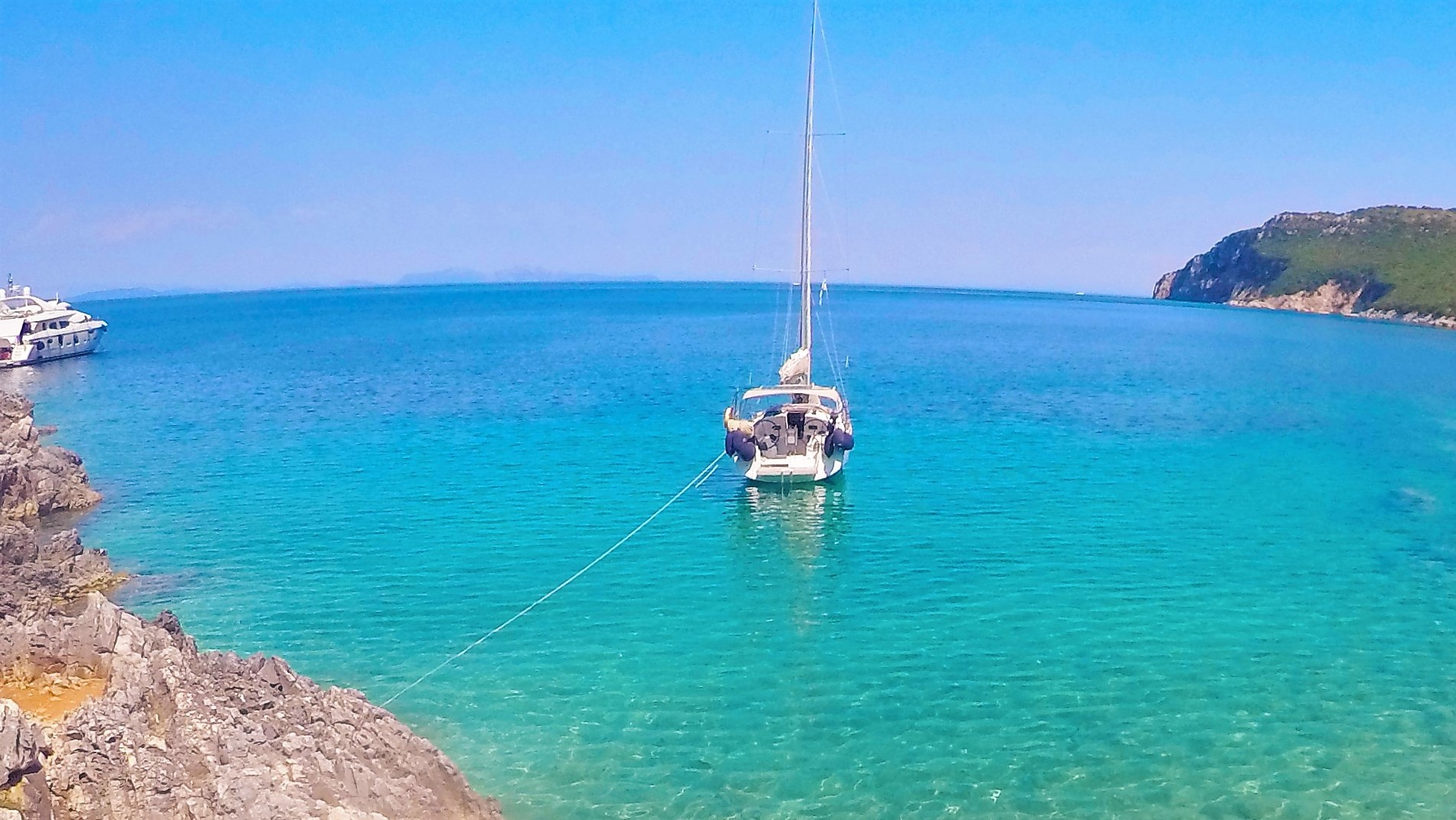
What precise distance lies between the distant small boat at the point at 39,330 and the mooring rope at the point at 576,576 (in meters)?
87.7

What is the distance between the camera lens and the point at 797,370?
162ft

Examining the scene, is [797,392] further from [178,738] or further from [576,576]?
[178,738]

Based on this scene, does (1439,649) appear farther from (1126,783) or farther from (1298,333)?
(1298,333)

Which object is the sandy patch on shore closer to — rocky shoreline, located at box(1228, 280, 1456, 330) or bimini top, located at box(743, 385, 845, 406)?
bimini top, located at box(743, 385, 845, 406)

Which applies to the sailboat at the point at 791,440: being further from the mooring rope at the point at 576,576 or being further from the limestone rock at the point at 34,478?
the limestone rock at the point at 34,478

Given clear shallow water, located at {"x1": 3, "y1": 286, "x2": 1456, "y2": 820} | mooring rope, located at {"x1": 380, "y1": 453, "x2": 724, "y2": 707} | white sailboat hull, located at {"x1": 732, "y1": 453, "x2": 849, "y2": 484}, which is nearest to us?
clear shallow water, located at {"x1": 3, "y1": 286, "x2": 1456, "y2": 820}

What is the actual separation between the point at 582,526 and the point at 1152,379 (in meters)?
62.8

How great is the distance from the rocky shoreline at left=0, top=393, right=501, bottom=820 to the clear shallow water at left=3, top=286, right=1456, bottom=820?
10.1 ft

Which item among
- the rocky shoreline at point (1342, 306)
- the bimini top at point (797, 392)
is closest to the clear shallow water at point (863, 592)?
the bimini top at point (797, 392)

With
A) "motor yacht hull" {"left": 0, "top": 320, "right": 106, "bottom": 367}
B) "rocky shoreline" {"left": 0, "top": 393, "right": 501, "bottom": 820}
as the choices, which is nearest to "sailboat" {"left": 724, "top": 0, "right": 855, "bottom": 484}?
"rocky shoreline" {"left": 0, "top": 393, "right": 501, "bottom": 820}

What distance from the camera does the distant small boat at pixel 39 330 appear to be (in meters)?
101

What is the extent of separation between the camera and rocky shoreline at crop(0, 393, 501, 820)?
14.7m

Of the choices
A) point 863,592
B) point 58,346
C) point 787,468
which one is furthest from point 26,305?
point 863,592

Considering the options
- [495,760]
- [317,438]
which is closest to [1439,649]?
[495,760]
